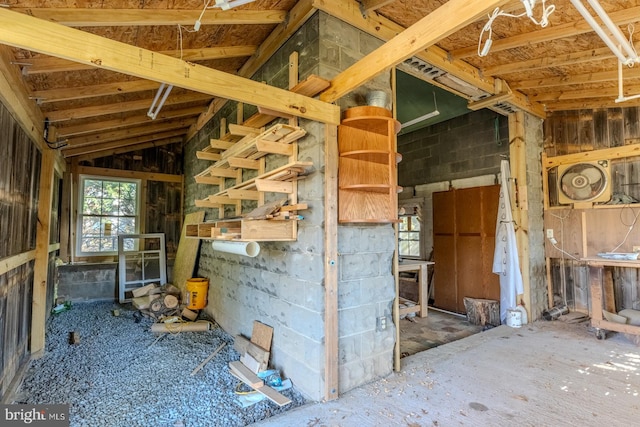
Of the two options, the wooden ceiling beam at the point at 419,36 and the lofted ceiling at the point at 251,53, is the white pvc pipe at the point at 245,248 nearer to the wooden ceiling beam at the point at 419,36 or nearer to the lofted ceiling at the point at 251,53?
the lofted ceiling at the point at 251,53

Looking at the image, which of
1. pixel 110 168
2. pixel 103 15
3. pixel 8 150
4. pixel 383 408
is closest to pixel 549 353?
pixel 383 408

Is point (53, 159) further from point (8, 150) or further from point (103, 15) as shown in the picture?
point (103, 15)

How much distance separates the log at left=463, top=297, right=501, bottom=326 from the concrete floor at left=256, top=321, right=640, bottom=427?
88 centimetres

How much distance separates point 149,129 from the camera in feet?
17.1

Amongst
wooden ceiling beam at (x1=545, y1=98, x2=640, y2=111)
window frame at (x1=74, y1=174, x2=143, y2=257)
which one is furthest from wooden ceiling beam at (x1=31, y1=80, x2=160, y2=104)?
wooden ceiling beam at (x1=545, y1=98, x2=640, y2=111)

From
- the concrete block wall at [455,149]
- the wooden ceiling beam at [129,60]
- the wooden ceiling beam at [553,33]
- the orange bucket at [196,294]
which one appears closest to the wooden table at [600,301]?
the concrete block wall at [455,149]

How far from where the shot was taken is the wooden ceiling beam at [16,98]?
2264mm

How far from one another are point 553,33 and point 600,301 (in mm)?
2963

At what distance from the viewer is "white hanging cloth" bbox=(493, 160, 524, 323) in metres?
4.23

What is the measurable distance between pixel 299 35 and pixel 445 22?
64.8 inches

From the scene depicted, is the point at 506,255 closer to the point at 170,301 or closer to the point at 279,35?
the point at 279,35

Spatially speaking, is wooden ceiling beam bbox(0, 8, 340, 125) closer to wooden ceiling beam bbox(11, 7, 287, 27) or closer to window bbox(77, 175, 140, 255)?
wooden ceiling beam bbox(11, 7, 287, 27)

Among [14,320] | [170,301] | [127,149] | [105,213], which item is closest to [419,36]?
[14,320]

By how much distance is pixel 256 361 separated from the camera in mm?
2982
